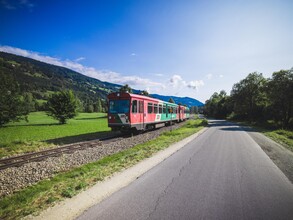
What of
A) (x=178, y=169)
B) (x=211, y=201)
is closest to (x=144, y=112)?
(x=178, y=169)

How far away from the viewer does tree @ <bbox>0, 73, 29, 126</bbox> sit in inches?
1077

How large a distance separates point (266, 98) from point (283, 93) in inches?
468

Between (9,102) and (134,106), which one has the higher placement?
(9,102)

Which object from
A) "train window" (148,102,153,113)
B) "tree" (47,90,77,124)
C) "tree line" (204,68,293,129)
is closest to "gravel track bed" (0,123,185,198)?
"train window" (148,102,153,113)

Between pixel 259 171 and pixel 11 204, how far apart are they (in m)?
8.16

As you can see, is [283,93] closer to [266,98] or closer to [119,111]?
[266,98]

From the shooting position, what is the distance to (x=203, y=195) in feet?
15.1

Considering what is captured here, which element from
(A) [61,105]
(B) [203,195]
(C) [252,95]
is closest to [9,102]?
(A) [61,105]

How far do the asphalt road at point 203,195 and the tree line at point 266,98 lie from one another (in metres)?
29.9

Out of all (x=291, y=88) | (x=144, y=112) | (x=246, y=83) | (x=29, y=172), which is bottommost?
(x=29, y=172)

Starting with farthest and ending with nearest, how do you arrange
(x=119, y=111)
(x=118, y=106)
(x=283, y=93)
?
(x=283, y=93)
(x=118, y=106)
(x=119, y=111)

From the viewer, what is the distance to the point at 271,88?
3309 centimetres

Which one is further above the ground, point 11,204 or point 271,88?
point 271,88

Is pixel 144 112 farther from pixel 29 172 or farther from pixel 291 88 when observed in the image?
pixel 291 88
